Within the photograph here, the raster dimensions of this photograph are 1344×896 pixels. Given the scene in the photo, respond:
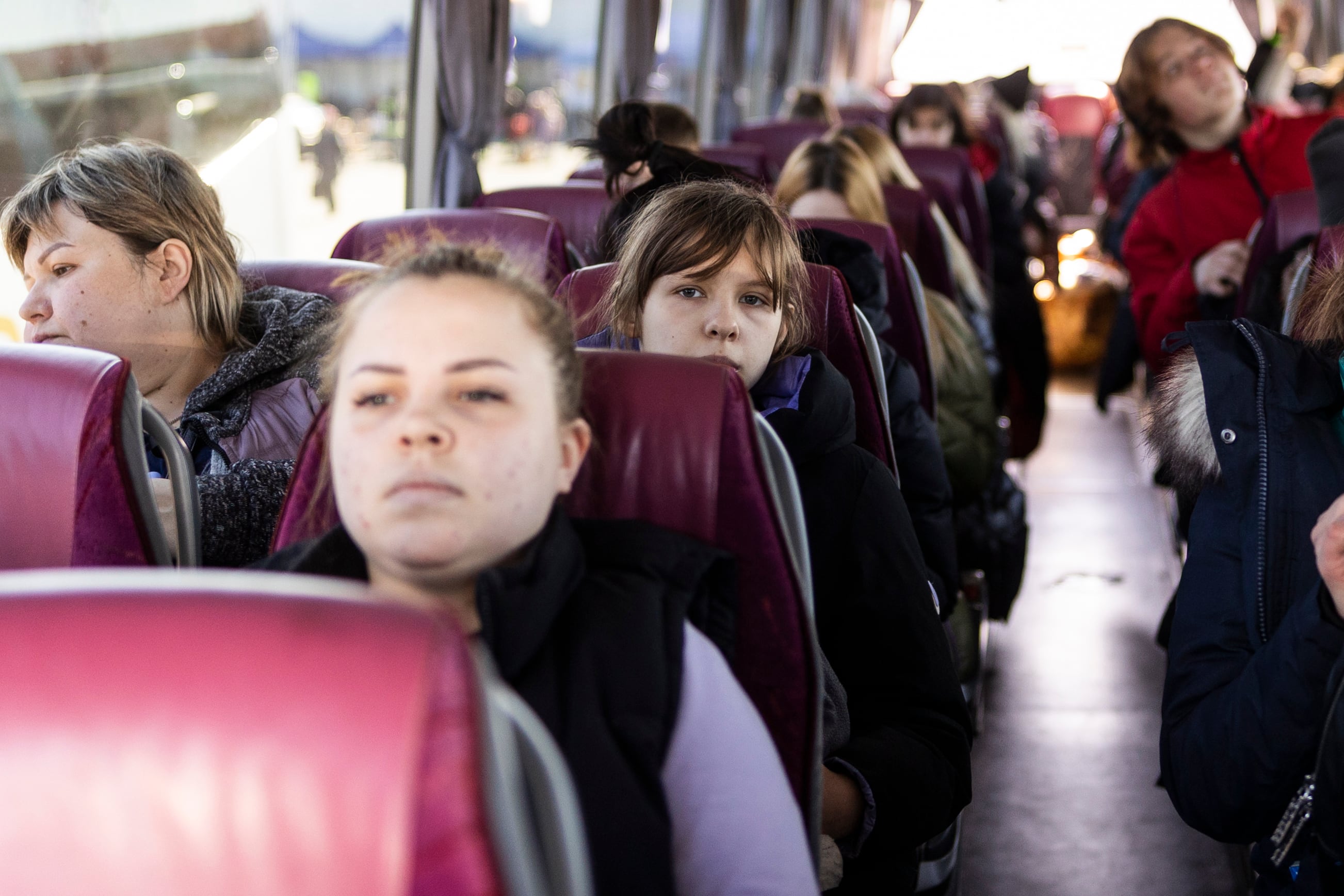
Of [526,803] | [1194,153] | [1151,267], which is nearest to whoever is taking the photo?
[526,803]

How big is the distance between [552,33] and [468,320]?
18.7 feet

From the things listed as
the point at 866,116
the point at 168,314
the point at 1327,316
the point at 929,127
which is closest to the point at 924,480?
the point at 1327,316

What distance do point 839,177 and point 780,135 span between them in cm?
351

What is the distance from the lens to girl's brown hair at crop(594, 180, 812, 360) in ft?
5.76

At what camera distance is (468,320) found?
108cm

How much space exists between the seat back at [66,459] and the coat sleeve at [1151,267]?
9.46ft

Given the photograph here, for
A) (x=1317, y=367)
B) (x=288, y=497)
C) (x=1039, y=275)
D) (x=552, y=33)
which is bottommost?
(x=1039, y=275)

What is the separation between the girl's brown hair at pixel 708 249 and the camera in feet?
5.76

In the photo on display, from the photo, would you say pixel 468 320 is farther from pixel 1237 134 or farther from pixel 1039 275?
pixel 1039 275

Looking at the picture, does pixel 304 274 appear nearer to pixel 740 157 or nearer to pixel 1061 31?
pixel 740 157

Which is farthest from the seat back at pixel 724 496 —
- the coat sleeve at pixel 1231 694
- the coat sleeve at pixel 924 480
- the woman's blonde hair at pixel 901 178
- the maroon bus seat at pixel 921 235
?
the woman's blonde hair at pixel 901 178

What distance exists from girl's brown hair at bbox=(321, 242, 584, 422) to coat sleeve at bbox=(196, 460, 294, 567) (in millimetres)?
522

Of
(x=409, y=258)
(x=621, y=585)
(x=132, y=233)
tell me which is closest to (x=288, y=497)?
(x=409, y=258)

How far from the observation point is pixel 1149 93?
3525 millimetres
